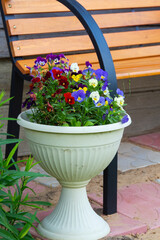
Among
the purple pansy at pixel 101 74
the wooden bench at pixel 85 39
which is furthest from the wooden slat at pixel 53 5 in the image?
the purple pansy at pixel 101 74

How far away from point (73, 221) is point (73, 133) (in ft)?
1.39

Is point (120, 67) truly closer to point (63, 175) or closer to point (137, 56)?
point (137, 56)

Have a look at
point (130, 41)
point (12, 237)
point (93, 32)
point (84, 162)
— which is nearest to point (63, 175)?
point (84, 162)

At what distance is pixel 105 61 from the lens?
1.96m

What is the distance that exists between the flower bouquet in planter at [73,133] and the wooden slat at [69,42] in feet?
1.56

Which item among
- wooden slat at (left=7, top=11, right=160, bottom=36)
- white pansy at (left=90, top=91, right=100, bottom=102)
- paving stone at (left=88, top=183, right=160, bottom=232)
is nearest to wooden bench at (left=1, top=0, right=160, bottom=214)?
wooden slat at (left=7, top=11, right=160, bottom=36)

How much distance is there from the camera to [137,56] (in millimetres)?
2756

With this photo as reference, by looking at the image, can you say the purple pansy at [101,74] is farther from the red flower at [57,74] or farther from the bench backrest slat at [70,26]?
the bench backrest slat at [70,26]

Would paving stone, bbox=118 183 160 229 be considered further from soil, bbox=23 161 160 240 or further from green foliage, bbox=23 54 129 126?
green foliage, bbox=23 54 129 126

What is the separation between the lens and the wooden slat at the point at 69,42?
2396 millimetres

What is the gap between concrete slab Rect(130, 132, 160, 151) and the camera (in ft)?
10.5

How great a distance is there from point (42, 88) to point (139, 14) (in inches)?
53.8

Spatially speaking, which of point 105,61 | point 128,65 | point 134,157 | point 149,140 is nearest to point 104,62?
point 105,61

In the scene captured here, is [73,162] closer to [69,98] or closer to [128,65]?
Result: [69,98]
